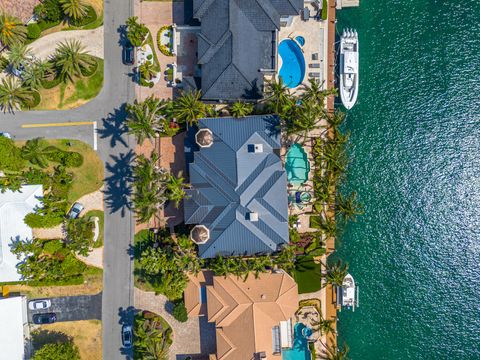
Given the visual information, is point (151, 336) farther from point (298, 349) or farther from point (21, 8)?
point (21, 8)

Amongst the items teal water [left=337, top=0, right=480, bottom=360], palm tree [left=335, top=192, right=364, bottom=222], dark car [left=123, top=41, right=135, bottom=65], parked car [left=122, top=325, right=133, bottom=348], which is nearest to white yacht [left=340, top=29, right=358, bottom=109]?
teal water [left=337, top=0, right=480, bottom=360]

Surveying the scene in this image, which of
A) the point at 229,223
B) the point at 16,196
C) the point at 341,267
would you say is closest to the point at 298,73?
the point at 229,223

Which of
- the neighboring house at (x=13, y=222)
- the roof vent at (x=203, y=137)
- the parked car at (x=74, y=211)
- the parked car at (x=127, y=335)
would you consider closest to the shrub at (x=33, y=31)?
the neighboring house at (x=13, y=222)

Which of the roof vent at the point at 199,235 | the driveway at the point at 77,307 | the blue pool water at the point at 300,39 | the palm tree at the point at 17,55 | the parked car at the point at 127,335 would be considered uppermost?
the blue pool water at the point at 300,39

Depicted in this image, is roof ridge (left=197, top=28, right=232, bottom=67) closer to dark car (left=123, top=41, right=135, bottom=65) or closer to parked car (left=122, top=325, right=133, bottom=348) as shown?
dark car (left=123, top=41, right=135, bottom=65)

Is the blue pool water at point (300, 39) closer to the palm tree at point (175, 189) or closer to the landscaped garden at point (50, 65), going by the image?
the palm tree at point (175, 189)

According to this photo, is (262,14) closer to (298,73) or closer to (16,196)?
(298,73)

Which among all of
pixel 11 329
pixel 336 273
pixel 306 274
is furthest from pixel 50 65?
pixel 336 273
